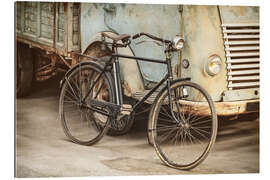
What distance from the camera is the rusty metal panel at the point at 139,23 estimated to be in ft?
11.5

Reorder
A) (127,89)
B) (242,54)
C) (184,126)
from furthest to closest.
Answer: (127,89) → (242,54) → (184,126)

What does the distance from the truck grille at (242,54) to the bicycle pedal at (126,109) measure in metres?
0.79

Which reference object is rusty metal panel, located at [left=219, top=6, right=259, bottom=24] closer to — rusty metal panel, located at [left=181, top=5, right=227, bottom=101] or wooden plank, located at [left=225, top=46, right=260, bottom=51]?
rusty metal panel, located at [left=181, top=5, right=227, bottom=101]

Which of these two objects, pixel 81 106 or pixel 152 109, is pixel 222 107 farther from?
pixel 81 106

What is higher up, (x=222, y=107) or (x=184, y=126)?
(x=222, y=107)

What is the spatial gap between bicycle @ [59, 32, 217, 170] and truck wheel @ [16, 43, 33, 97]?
11.5 inches

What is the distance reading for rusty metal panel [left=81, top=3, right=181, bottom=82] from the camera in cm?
351

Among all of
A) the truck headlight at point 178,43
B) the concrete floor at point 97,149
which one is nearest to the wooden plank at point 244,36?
the truck headlight at point 178,43

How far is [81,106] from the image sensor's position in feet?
12.3

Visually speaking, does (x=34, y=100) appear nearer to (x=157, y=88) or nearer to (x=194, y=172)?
(x=157, y=88)

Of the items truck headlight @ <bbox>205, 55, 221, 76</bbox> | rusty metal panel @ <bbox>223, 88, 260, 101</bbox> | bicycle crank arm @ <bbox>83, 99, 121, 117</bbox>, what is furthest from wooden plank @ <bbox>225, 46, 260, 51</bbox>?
bicycle crank arm @ <bbox>83, 99, 121, 117</bbox>

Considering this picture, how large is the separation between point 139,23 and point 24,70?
3.24ft

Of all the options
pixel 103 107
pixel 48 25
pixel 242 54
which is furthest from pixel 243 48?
pixel 48 25

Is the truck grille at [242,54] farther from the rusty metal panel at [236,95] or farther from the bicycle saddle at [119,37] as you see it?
the bicycle saddle at [119,37]
